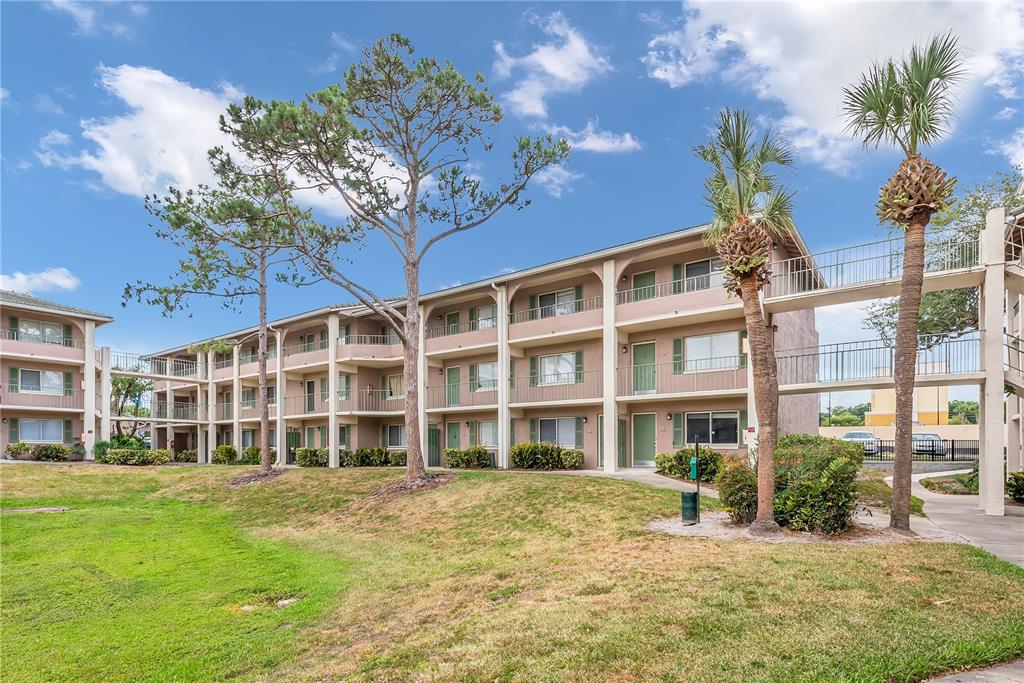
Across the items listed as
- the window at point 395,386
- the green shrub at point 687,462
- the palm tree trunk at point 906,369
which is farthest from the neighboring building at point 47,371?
the palm tree trunk at point 906,369

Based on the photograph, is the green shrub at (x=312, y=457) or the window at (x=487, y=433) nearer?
the window at (x=487, y=433)

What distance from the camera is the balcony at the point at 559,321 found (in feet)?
82.1

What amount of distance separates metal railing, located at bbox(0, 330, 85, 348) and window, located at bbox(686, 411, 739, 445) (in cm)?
3337

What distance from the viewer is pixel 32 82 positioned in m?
17.2

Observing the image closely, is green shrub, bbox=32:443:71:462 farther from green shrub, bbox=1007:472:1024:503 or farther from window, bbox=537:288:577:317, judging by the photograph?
green shrub, bbox=1007:472:1024:503

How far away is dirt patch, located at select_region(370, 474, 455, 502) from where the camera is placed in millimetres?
20234

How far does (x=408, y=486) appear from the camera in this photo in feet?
68.2

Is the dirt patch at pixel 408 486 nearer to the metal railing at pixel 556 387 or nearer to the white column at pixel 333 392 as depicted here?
the metal railing at pixel 556 387

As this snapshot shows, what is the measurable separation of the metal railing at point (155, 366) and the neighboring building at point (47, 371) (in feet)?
11.4

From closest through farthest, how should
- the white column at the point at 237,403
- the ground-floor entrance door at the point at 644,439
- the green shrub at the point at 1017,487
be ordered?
the green shrub at the point at 1017,487, the ground-floor entrance door at the point at 644,439, the white column at the point at 237,403

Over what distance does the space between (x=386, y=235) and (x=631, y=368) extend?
10832 mm

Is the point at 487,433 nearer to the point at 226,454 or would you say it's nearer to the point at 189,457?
the point at 226,454

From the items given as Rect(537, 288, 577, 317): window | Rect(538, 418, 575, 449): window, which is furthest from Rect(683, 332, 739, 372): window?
Rect(538, 418, 575, 449): window

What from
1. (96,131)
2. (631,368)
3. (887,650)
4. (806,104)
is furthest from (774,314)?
(96,131)
